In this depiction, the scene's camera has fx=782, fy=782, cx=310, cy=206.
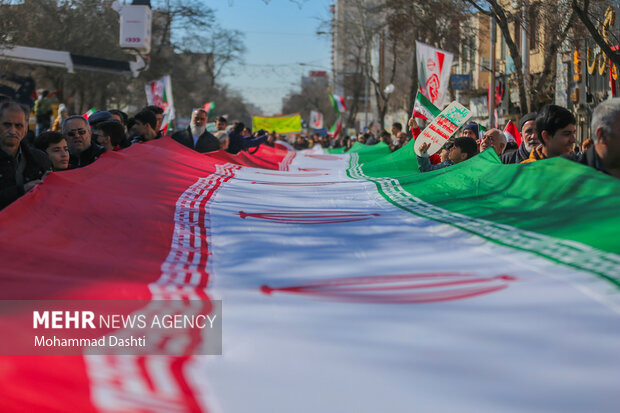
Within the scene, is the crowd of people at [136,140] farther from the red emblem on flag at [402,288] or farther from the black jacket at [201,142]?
the red emblem on flag at [402,288]

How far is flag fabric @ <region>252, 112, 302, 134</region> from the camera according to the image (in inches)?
1492

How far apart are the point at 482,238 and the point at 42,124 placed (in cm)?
1808

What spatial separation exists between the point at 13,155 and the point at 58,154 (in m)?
1.17

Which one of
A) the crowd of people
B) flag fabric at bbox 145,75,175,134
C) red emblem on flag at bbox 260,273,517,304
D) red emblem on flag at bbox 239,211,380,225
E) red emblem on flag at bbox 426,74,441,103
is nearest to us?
red emblem on flag at bbox 260,273,517,304

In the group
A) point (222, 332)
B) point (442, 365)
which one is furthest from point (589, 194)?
point (222, 332)

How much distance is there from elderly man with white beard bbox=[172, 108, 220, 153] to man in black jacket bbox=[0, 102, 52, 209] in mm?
5627

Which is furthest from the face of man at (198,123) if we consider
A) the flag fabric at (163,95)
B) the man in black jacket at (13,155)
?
the flag fabric at (163,95)

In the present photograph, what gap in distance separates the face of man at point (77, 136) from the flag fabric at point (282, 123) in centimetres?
3008

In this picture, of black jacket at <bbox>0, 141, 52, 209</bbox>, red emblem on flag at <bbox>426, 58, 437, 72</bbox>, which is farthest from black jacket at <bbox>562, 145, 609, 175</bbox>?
red emblem on flag at <bbox>426, 58, 437, 72</bbox>

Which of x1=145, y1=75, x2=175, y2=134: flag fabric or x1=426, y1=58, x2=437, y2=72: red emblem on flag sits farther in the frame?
x1=145, y1=75, x2=175, y2=134: flag fabric

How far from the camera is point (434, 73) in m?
15.2

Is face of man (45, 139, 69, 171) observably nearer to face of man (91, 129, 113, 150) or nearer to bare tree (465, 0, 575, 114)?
face of man (91, 129, 113, 150)

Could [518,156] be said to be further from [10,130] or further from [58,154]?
[10,130]

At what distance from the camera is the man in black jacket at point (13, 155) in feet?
17.6
